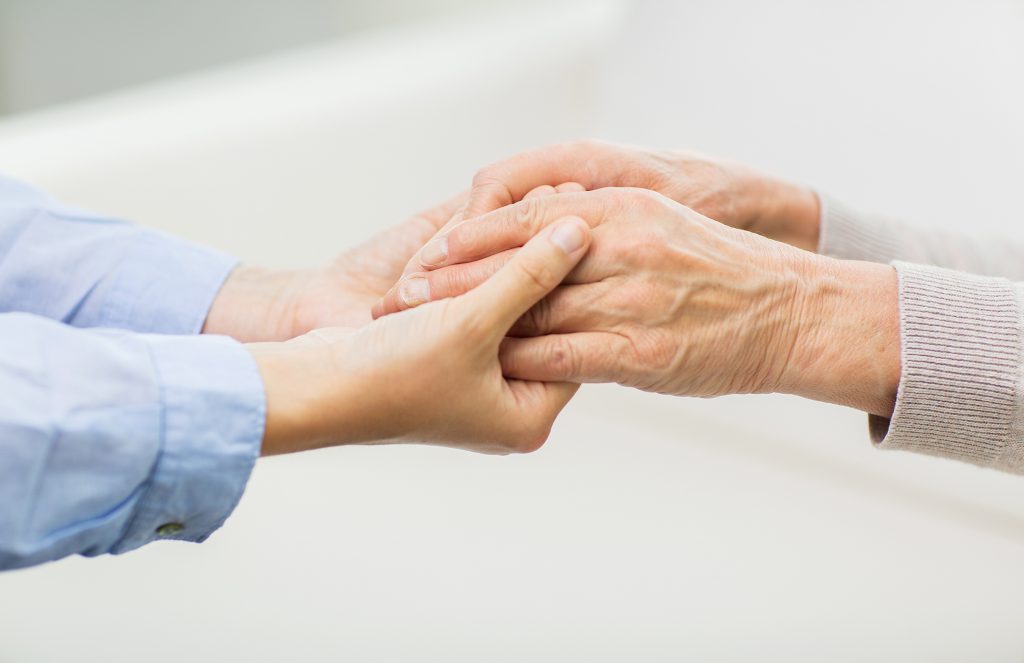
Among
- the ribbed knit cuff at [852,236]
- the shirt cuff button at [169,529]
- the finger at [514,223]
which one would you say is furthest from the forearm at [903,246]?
the shirt cuff button at [169,529]

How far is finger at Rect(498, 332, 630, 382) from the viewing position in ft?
2.42

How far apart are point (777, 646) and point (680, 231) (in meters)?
0.36

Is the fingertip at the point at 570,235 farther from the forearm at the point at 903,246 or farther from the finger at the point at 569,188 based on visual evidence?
the forearm at the point at 903,246

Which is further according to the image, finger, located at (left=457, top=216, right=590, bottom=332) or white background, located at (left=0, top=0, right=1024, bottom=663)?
white background, located at (left=0, top=0, right=1024, bottom=663)

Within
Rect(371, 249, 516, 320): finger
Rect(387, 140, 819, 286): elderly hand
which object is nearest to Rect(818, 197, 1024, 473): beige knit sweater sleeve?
Rect(387, 140, 819, 286): elderly hand

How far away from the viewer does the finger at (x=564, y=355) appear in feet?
2.42

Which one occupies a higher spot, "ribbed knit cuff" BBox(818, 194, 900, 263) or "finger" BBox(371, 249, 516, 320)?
"finger" BBox(371, 249, 516, 320)

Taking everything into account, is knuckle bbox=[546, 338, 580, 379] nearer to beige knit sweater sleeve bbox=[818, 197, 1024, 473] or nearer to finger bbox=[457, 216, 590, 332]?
Result: finger bbox=[457, 216, 590, 332]

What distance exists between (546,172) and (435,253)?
13cm

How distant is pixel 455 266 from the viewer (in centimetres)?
79

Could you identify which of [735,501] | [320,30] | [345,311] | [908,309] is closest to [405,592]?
[345,311]

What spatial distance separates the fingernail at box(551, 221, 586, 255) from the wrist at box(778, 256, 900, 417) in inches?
6.7

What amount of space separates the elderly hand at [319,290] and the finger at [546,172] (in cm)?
10

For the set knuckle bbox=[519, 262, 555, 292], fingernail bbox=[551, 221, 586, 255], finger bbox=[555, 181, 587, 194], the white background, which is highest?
fingernail bbox=[551, 221, 586, 255]
